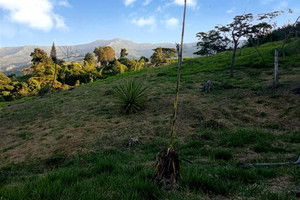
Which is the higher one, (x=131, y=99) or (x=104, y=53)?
(x=104, y=53)

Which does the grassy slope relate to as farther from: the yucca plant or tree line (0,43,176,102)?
tree line (0,43,176,102)

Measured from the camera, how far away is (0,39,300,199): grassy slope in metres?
2.26

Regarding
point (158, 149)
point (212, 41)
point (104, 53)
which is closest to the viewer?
point (158, 149)

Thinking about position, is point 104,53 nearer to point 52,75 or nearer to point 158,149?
point 52,75

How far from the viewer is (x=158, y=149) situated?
4992mm

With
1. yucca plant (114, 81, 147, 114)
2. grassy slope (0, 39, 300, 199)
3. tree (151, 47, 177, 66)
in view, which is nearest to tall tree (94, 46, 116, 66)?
tree (151, 47, 177, 66)

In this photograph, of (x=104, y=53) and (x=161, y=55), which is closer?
(x=161, y=55)

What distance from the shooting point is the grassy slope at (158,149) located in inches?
89.1

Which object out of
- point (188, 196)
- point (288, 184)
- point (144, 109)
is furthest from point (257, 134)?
point (144, 109)

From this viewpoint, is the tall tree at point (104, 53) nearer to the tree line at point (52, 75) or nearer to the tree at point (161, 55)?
the tree line at point (52, 75)

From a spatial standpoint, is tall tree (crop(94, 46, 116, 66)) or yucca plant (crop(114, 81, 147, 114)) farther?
tall tree (crop(94, 46, 116, 66))

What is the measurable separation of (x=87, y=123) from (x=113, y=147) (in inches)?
138

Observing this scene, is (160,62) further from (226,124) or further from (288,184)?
(288,184)

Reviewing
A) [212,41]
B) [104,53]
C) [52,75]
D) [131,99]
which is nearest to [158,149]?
[131,99]
